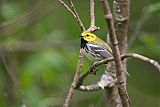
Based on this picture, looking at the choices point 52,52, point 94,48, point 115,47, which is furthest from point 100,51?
point 115,47

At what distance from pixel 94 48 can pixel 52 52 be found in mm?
1174

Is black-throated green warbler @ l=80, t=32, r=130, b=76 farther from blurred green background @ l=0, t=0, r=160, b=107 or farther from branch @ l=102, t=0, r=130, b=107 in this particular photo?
branch @ l=102, t=0, r=130, b=107

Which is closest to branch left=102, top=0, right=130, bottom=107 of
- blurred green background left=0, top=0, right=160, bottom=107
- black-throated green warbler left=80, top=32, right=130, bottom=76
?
black-throated green warbler left=80, top=32, right=130, bottom=76

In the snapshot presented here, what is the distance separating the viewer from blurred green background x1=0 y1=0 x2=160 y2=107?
3824 mm

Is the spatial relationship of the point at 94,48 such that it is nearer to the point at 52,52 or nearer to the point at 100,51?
the point at 100,51

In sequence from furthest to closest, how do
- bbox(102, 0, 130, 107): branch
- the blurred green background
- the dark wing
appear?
the blurred green background
the dark wing
bbox(102, 0, 130, 107): branch

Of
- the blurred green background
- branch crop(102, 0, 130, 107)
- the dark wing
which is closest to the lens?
branch crop(102, 0, 130, 107)

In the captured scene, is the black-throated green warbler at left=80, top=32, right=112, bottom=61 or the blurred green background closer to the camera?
the black-throated green warbler at left=80, top=32, right=112, bottom=61

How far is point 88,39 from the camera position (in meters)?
3.17

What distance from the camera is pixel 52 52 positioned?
4.27m

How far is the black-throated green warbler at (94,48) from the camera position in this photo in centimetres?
303

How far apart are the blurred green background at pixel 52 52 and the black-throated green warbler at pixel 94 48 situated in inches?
13.7

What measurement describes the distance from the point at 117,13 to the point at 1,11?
2.03 m

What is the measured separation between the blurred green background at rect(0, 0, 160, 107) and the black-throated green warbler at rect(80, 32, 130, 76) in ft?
1.14
